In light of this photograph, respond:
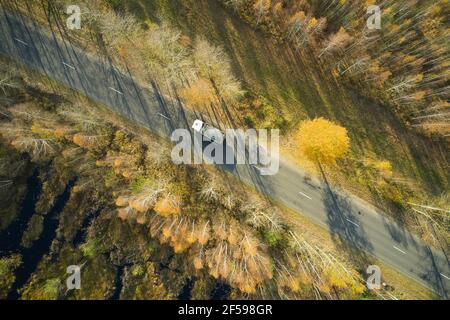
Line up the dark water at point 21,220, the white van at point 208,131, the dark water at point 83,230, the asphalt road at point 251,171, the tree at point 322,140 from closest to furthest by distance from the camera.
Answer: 1. the tree at point 322,140
2. the white van at point 208,131
3. the asphalt road at point 251,171
4. the dark water at point 21,220
5. the dark water at point 83,230

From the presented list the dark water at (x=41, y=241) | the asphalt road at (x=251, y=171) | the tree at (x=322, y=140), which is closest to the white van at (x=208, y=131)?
the asphalt road at (x=251, y=171)

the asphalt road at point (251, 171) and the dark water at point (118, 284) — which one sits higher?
the asphalt road at point (251, 171)

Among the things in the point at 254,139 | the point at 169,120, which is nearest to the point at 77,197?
the point at 169,120

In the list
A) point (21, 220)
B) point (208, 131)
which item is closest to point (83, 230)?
point (21, 220)

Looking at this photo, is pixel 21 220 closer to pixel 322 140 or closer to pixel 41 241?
pixel 41 241

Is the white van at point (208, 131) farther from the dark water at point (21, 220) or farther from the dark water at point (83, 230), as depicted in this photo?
the dark water at point (21, 220)

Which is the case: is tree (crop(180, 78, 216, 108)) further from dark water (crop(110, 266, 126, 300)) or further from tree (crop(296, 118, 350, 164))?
dark water (crop(110, 266, 126, 300))

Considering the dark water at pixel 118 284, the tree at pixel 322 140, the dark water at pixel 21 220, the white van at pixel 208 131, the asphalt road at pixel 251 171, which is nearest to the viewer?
the tree at pixel 322 140

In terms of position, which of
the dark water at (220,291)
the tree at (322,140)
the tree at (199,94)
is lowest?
the dark water at (220,291)

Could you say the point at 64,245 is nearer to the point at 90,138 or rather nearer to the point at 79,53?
the point at 90,138
